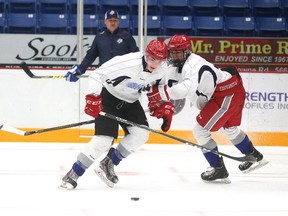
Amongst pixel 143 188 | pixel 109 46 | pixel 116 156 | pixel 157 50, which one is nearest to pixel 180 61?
pixel 157 50

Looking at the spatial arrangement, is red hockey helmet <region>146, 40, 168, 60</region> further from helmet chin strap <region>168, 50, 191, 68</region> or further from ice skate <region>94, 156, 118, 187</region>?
ice skate <region>94, 156, 118, 187</region>

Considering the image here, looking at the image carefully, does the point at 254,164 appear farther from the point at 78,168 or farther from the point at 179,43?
the point at 78,168

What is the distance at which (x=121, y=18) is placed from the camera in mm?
7512

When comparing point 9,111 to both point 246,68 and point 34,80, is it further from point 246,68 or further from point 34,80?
point 246,68

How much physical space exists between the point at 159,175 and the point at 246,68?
2197 millimetres

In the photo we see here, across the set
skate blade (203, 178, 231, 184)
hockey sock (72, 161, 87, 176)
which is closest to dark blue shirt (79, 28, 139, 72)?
skate blade (203, 178, 231, 184)

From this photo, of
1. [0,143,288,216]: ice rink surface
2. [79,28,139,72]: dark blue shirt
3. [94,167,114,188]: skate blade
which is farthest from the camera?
[79,28,139,72]: dark blue shirt

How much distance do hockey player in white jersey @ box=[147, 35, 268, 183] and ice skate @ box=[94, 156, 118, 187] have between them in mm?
462

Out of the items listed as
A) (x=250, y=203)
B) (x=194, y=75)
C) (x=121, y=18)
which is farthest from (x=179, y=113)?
(x=250, y=203)

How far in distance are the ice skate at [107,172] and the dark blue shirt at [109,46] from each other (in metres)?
1.68

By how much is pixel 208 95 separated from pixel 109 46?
158 cm

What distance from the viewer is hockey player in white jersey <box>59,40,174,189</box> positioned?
13.8 feet

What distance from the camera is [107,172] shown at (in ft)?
14.7

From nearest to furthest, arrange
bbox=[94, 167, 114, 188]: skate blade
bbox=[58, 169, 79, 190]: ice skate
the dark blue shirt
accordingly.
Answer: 1. bbox=[58, 169, 79, 190]: ice skate
2. bbox=[94, 167, 114, 188]: skate blade
3. the dark blue shirt
